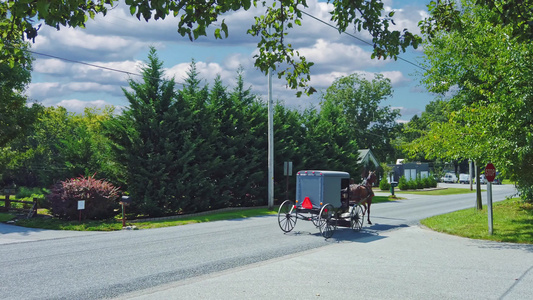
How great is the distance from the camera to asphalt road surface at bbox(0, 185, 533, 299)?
8062mm

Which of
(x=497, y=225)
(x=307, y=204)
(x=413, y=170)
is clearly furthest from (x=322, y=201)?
(x=413, y=170)

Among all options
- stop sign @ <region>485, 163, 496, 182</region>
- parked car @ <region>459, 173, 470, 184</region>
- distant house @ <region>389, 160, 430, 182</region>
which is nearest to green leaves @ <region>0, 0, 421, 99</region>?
stop sign @ <region>485, 163, 496, 182</region>

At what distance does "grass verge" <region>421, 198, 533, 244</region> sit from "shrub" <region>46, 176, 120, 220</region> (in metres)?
13.8

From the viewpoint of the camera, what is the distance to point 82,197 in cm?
2003

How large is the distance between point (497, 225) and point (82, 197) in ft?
54.4

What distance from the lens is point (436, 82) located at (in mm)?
19109

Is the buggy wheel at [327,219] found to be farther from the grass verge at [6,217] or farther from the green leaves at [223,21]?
the grass verge at [6,217]

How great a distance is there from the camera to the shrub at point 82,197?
20031mm

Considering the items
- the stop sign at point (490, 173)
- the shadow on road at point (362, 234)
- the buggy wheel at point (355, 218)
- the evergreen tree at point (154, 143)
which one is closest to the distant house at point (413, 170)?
the evergreen tree at point (154, 143)

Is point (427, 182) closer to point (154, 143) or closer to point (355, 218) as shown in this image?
point (154, 143)

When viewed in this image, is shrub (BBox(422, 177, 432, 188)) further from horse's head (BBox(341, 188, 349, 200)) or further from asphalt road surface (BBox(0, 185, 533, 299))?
asphalt road surface (BBox(0, 185, 533, 299))

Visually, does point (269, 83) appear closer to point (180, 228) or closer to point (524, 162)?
point (180, 228)

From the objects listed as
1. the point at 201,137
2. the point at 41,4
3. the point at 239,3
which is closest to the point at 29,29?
the point at 41,4

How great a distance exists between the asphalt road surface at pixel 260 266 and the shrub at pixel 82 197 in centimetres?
377
